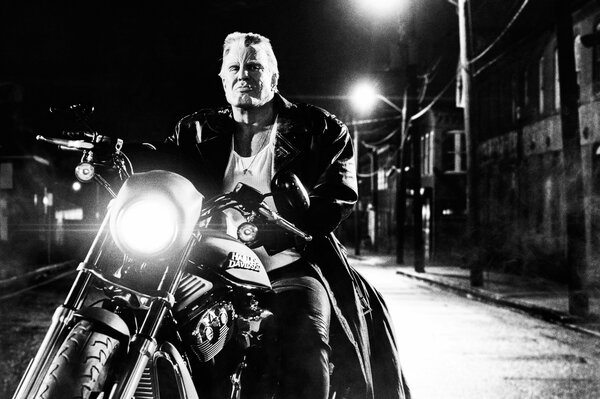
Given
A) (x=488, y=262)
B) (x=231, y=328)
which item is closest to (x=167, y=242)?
(x=231, y=328)

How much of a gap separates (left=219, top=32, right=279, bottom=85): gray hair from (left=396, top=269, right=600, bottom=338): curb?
9.36 meters

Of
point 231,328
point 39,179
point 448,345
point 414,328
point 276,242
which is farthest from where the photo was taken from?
point 39,179

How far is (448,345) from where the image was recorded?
10.1m

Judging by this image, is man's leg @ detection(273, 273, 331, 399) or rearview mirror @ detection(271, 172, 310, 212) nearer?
rearview mirror @ detection(271, 172, 310, 212)

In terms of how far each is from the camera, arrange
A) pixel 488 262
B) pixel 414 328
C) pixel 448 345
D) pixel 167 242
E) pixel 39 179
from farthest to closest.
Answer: pixel 39 179
pixel 488 262
pixel 414 328
pixel 448 345
pixel 167 242

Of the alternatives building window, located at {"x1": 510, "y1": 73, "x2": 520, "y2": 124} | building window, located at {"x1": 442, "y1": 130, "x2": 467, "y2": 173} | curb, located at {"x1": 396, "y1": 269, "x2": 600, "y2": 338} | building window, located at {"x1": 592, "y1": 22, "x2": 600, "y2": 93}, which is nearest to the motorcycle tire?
curb, located at {"x1": 396, "y1": 269, "x2": 600, "y2": 338}

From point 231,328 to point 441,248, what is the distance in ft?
121

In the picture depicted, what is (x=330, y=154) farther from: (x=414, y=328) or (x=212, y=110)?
(x=414, y=328)

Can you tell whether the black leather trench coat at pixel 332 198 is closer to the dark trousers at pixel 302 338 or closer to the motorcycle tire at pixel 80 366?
the dark trousers at pixel 302 338

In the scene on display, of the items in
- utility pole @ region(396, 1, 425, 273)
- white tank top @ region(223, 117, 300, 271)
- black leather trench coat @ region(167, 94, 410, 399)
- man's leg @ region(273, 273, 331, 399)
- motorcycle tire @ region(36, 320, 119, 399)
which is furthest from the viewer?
utility pole @ region(396, 1, 425, 273)

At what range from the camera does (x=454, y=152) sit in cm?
3988

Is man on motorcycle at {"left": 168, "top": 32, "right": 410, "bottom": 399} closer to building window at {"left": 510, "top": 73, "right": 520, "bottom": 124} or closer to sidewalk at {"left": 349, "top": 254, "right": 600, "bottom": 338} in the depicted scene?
sidewalk at {"left": 349, "top": 254, "right": 600, "bottom": 338}

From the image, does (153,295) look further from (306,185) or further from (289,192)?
(306,185)

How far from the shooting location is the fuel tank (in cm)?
286
